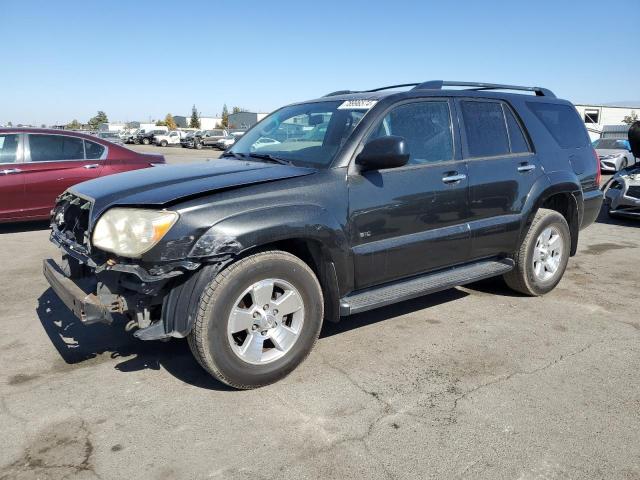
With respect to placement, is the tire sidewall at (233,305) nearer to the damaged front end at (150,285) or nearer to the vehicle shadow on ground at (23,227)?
the damaged front end at (150,285)

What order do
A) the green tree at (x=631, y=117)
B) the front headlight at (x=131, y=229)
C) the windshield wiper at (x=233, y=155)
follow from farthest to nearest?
1. the green tree at (x=631, y=117)
2. the windshield wiper at (x=233, y=155)
3. the front headlight at (x=131, y=229)

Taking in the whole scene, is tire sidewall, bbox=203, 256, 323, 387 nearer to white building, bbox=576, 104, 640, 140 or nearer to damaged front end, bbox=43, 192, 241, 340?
damaged front end, bbox=43, 192, 241, 340

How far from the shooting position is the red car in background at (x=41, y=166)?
7441 mm

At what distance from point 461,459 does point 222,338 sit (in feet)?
4.65

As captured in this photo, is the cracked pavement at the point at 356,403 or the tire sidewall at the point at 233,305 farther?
the tire sidewall at the point at 233,305

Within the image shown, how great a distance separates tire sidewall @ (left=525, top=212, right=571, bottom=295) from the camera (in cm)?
482

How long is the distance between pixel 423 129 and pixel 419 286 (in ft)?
3.95

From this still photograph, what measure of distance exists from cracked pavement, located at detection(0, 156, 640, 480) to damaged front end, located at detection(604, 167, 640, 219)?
5414mm

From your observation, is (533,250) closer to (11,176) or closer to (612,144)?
(11,176)

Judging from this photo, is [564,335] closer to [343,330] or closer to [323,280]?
[343,330]

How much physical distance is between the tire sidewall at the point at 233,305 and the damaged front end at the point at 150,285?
130mm

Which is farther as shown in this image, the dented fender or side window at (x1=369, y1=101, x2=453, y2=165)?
side window at (x1=369, y1=101, x2=453, y2=165)

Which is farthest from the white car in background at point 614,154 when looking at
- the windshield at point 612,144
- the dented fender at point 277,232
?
the dented fender at point 277,232

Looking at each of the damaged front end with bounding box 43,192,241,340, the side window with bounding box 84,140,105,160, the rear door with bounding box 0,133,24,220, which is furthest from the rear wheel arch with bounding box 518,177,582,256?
the rear door with bounding box 0,133,24,220
